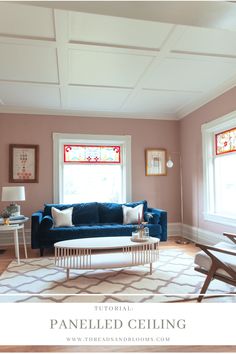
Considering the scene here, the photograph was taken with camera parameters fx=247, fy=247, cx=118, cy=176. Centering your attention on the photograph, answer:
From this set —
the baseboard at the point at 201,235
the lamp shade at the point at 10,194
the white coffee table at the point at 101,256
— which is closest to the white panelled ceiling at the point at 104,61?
the lamp shade at the point at 10,194

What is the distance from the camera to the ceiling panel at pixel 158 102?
4.21m

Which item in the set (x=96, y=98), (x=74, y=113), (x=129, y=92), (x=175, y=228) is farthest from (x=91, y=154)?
(x=175, y=228)

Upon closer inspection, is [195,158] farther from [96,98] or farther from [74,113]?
[74,113]

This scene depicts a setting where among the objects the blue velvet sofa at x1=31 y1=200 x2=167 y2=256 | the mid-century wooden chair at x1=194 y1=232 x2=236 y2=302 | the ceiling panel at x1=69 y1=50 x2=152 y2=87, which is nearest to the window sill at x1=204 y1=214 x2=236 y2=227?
the blue velvet sofa at x1=31 y1=200 x2=167 y2=256

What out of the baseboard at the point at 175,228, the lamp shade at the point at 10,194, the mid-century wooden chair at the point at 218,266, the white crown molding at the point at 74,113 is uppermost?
the white crown molding at the point at 74,113

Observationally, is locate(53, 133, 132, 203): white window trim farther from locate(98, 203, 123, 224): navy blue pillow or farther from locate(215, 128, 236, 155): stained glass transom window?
locate(215, 128, 236, 155): stained glass transom window

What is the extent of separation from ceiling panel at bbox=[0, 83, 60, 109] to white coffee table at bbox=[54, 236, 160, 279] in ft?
8.04

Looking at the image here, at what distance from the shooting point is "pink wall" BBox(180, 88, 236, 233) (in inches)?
164

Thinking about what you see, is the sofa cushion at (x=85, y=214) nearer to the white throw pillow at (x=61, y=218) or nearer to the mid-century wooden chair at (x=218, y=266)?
the white throw pillow at (x=61, y=218)

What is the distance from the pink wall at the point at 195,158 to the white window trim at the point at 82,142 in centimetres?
119

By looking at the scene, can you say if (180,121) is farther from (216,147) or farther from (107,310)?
(107,310)

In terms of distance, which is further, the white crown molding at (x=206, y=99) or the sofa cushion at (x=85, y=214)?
the sofa cushion at (x=85, y=214)

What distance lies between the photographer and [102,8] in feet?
5.10

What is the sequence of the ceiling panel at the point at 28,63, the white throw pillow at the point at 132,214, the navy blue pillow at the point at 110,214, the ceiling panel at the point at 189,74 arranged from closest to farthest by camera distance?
the ceiling panel at the point at 28,63, the ceiling panel at the point at 189,74, the white throw pillow at the point at 132,214, the navy blue pillow at the point at 110,214
